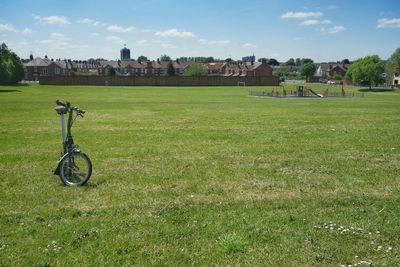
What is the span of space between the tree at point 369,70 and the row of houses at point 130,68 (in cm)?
4133

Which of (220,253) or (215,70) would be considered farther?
(215,70)

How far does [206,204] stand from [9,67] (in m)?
80.3

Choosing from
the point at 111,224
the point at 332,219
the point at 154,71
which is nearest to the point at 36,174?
the point at 111,224

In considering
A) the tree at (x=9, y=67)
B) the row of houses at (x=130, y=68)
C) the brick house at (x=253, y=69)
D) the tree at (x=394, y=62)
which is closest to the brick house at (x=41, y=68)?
the row of houses at (x=130, y=68)

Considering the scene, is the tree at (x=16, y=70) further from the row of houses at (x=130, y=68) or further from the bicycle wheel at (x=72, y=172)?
the bicycle wheel at (x=72, y=172)

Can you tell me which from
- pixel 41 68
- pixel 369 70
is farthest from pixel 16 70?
pixel 369 70

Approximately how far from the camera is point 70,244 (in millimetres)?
5488

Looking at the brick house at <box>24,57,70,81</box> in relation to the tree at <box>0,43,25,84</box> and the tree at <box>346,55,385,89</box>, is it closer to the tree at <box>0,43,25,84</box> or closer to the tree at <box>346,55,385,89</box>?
the tree at <box>0,43,25,84</box>

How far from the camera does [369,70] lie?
3546 inches

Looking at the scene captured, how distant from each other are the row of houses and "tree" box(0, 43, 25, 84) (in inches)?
1468

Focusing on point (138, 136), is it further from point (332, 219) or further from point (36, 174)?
point (332, 219)

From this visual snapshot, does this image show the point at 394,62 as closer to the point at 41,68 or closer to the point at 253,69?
the point at 253,69

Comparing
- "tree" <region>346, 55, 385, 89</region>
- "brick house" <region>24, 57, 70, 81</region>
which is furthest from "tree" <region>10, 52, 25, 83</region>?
"tree" <region>346, 55, 385, 89</region>

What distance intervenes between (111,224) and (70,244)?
864 mm
